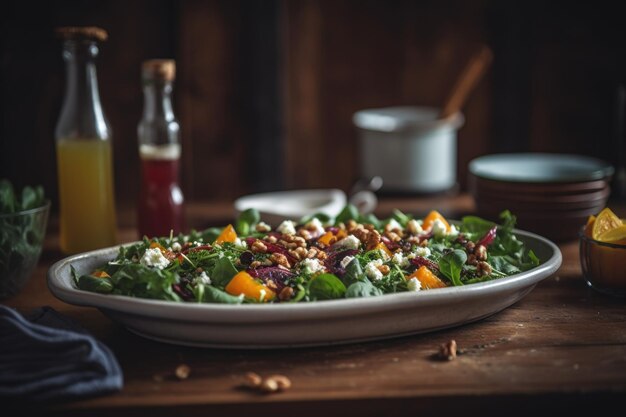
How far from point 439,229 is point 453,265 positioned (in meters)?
0.27

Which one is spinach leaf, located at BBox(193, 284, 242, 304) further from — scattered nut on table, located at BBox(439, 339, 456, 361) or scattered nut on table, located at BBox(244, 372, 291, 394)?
scattered nut on table, located at BBox(439, 339, 456, 361)

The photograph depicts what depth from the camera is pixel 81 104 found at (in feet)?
6.67

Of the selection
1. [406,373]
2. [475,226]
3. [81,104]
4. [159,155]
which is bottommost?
[406,373]

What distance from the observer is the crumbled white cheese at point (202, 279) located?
1.38 metres

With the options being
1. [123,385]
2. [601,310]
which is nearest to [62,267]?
[123,385]

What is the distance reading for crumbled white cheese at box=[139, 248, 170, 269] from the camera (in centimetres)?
145

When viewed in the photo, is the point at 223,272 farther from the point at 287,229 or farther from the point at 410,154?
the point at 410,154

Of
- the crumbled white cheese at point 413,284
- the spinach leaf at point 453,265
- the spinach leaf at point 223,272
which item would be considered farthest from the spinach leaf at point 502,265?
the spinach leaf at point 223,272

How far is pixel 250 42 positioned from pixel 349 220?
1.66 meters

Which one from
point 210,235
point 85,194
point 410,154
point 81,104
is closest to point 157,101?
point 81,104

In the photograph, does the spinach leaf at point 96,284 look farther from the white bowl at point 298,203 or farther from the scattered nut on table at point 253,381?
the white bowl at point 298,203

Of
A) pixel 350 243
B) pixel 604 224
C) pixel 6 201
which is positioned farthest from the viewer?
pixel 6 201

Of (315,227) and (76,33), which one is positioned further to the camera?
(76,33)

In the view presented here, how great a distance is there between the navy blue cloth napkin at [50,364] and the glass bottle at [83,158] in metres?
0.75
